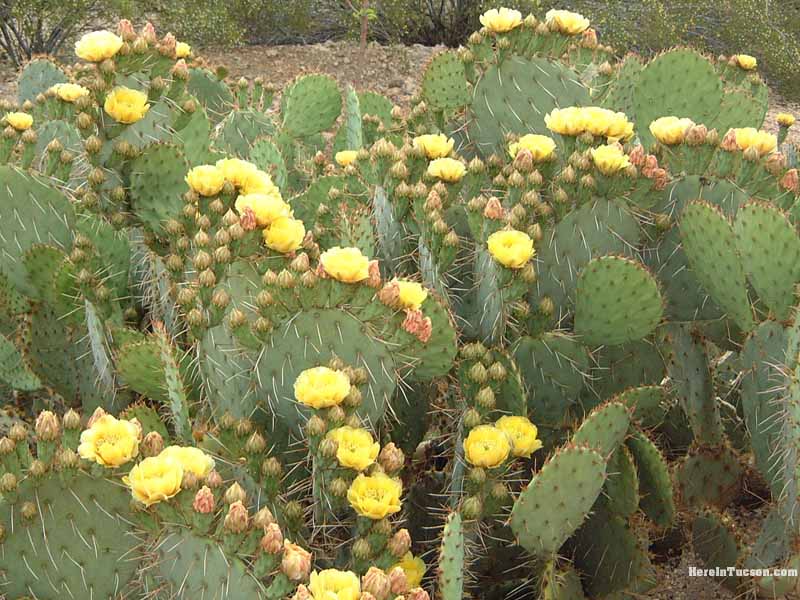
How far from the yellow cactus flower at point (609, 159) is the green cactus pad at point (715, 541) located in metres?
0.78

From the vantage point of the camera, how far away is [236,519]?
121 centimetres

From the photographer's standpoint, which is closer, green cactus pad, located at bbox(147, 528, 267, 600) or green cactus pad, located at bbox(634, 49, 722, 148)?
green cactus pad, located at bbox(147, 528, 267, 600)

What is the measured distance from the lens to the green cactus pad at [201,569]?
4.08 ft

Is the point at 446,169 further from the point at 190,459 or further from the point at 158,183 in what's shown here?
the point at 190,459

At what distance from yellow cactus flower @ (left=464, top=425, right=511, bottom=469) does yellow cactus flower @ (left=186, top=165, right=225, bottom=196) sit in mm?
721

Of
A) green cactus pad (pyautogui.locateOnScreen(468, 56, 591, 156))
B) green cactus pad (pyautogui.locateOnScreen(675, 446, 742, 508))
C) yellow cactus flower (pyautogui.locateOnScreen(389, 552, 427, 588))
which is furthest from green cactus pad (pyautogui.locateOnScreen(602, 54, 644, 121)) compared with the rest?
yellow cactus flower (pyautogui.locateOnScreen(389, 552, 427, 588))

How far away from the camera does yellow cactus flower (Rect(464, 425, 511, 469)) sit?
162cm

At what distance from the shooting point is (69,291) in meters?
2.29

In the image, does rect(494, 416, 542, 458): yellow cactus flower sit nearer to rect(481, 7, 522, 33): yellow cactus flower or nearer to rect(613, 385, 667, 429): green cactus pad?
rect(613, 385, 667, 429): green cactus pad

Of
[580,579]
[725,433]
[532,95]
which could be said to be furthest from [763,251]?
[532,95]

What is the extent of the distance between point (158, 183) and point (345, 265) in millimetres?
1030

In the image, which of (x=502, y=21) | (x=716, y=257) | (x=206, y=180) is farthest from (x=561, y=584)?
(x=502, y=21)

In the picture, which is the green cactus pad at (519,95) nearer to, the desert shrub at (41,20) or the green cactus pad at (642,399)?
the green cactus pad at (642,399)

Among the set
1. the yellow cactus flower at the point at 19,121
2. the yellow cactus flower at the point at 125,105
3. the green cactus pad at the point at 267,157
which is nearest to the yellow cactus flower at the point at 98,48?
the yellow cactus flower at the point at 125,105
